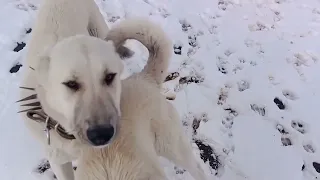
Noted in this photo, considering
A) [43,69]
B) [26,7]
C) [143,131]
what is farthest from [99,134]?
[26,7]

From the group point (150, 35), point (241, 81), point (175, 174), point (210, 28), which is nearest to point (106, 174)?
point (150, 35)

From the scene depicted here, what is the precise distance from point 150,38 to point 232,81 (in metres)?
1.34

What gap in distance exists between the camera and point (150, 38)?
2.28 metres

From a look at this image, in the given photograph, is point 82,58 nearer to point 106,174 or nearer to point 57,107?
point 57,107

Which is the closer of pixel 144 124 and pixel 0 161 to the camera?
pixel 144 124

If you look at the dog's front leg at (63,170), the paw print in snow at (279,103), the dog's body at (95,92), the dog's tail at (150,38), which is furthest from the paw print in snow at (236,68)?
the dog's front leg at (63,170)

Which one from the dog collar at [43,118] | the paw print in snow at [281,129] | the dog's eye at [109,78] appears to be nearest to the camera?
the dog's eye at [109,78]

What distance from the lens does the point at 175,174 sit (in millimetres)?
2865

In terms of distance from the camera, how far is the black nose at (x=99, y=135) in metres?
1.85

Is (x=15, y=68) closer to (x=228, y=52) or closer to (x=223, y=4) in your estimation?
(x=228, y=52)

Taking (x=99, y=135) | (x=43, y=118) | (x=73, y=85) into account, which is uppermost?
(x=73, y=85)

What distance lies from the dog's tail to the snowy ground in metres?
0.83

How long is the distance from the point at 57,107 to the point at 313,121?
1964 millimetres

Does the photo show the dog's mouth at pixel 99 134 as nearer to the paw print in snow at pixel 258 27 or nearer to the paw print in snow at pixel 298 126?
the paw print in snow at pixel 298 126
